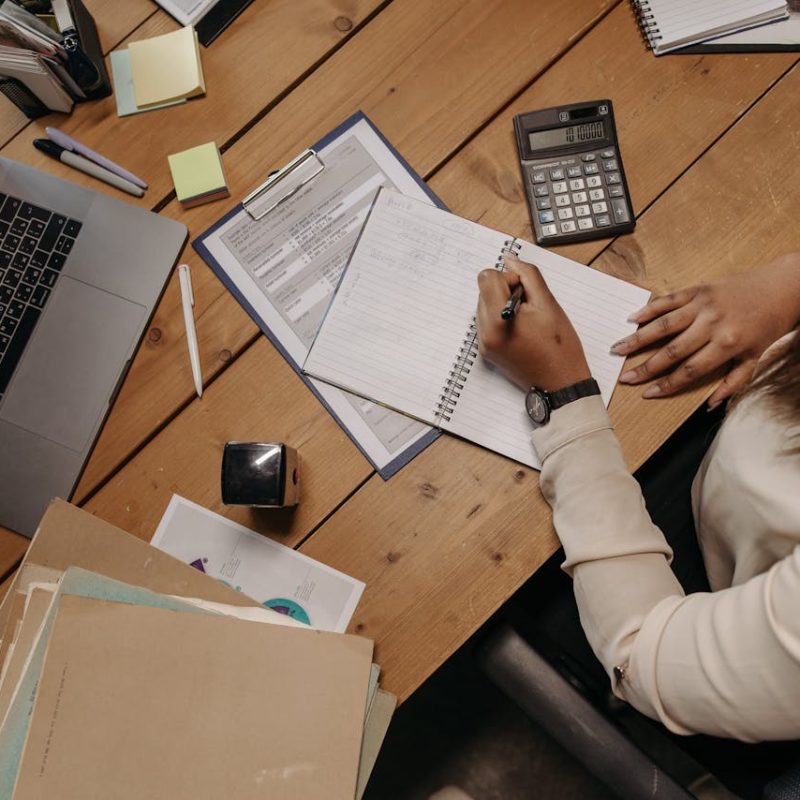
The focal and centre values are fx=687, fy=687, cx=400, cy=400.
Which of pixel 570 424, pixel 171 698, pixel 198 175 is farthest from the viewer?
pixel 198 175

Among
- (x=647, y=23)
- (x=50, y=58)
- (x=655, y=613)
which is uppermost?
(x=50, y=58)

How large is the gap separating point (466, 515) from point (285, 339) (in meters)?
0.30

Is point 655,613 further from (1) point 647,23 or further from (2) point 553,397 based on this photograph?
(1) point 647,23

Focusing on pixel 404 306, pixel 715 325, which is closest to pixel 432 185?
pixel 404 306

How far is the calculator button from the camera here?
2.72 feet

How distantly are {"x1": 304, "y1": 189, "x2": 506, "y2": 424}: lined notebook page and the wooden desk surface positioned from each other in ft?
0.15

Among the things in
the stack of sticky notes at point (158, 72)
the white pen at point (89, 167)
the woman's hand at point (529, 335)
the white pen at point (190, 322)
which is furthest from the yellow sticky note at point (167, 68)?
the woman's hand at point (529, 335)

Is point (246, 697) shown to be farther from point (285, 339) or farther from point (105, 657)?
point (285, 339)

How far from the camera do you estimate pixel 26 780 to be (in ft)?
1.94

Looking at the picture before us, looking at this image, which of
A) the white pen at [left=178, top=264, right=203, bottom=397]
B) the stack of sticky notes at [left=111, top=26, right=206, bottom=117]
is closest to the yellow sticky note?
the stack of sticky notes at [left=111, top=26, right=206, bottom=117]

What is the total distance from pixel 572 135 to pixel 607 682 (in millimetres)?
708

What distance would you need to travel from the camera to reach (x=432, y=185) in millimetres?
867

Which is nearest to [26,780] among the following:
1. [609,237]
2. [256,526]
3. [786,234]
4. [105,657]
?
[105,657]

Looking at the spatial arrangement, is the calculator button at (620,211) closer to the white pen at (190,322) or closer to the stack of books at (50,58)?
the white pen at (190,322)
